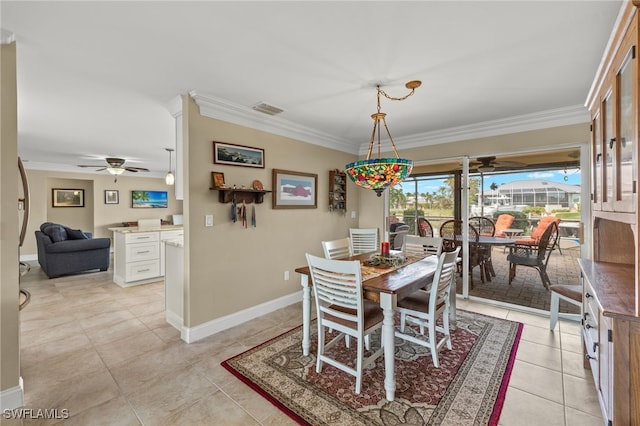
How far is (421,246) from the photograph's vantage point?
3.51 metres

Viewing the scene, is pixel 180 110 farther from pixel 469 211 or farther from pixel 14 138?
pixel 469 211

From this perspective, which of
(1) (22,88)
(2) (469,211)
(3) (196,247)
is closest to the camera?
(1) (22,88)

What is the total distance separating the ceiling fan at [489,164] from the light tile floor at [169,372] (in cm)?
183

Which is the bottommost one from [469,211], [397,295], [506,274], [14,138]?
[506,274]

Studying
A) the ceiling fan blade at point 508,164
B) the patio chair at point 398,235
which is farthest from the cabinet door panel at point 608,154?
the patio chair at point 398,235

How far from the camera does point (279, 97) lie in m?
2.83

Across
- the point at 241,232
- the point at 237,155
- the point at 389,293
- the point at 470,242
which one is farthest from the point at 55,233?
the point at 470,242

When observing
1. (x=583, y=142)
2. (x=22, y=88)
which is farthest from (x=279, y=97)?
(x=583, y=142)

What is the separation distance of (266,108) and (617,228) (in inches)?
126

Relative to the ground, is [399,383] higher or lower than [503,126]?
lower

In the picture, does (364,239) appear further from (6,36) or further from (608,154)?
(6,36)

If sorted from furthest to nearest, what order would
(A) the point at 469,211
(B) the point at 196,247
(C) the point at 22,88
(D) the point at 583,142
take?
(A) the point at 469,211, (D) the point at 583,142, (B) the point at 196,247, (C) the point at 22,88

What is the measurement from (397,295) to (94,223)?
8894 millimetres

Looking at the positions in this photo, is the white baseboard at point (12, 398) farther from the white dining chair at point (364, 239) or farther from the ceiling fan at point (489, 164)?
the ceiling fan at point (489, 164)
